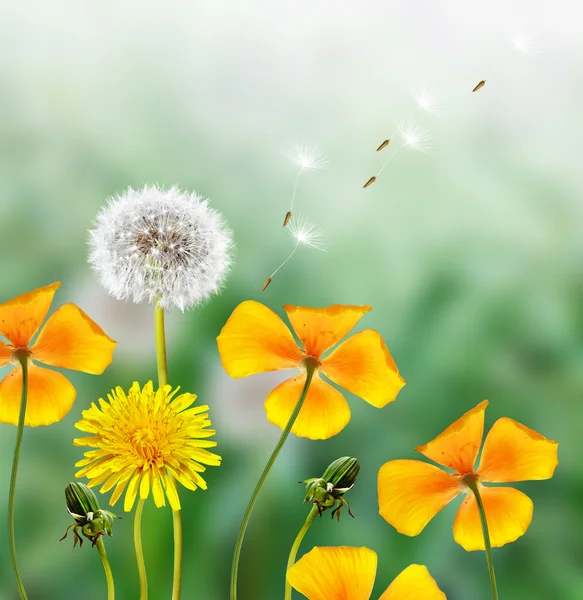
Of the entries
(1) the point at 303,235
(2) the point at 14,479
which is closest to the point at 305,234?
(1) the point at 303,235

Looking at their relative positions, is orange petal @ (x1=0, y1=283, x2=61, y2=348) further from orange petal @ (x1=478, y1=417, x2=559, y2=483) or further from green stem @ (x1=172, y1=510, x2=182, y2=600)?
orange petal @ (x1=478, y1=417, x2=559, y2=483)

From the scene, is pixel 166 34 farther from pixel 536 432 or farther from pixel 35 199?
pixel 536 432

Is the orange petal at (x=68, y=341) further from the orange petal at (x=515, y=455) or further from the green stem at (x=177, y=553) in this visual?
the orange petal at (x=515, y=455)

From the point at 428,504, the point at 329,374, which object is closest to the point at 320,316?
the point at 329,374

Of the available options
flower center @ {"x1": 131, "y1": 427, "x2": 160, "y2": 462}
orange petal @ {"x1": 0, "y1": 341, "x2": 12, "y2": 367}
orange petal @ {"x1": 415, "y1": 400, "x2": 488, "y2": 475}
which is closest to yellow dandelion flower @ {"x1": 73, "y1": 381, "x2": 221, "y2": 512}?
flower center @ {"x1": 131, "y1": 427, "x2": 160, "y2": 462}

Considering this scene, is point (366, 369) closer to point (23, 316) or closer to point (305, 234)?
point (305, 234)

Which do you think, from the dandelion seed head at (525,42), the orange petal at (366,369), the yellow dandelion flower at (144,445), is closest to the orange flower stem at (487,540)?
the orange petal at (366,369)
